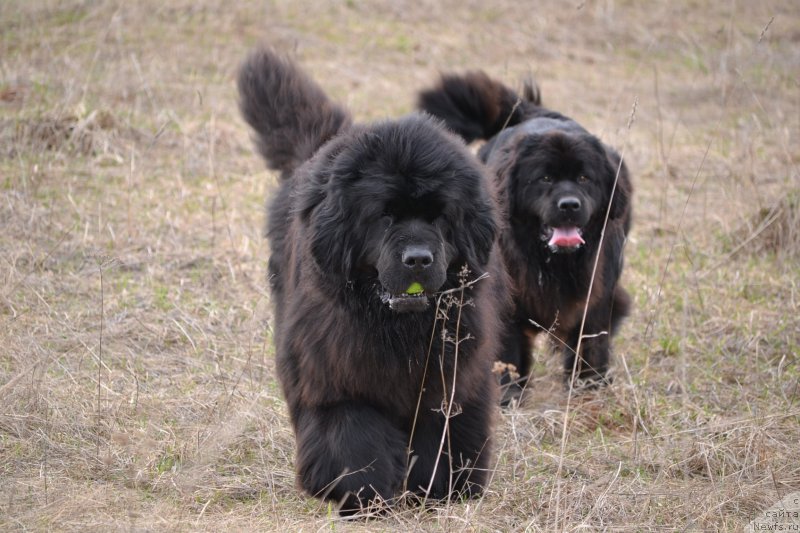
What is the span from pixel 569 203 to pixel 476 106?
59.8 inches

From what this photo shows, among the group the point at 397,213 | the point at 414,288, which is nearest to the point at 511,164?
the point at 397,213

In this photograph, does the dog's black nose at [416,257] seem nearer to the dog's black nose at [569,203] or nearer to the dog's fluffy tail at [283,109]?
the dog's fluffy tail at [283,109]

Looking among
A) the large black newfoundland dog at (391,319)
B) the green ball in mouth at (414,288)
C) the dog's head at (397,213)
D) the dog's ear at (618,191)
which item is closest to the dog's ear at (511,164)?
the dog's ear at (618,191)

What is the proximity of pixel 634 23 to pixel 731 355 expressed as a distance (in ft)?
36.9

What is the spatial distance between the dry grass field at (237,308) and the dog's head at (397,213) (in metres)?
0.71

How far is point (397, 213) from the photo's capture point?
3.69 metres

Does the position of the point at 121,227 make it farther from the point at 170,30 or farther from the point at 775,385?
the point at 170,30

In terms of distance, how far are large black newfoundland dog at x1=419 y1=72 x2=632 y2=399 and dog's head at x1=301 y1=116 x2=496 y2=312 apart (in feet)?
5.44

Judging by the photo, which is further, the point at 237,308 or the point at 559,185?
the point at 237,308

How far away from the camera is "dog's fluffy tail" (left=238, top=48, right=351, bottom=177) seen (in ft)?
16.1

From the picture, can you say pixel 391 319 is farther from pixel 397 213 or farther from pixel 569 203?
pixel 569 203

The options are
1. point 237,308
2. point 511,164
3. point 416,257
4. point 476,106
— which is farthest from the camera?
point 476,106

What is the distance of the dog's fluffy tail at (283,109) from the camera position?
16.1 feet

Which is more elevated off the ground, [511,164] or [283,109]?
[283,109]
